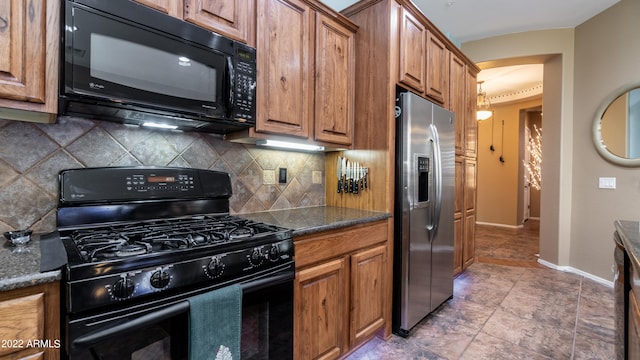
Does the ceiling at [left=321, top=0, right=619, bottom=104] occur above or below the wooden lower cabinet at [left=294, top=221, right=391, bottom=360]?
above

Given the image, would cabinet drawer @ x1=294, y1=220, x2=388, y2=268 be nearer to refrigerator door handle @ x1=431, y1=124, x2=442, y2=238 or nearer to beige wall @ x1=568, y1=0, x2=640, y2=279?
refrigerator door handle @ x1=431, y1=124, x2=442, y2=238

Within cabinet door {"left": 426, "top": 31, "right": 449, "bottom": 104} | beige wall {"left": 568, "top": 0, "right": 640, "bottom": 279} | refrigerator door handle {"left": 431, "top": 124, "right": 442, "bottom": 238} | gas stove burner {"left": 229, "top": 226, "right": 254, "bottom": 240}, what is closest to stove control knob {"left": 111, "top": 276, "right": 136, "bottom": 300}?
gas stove burner {"left": 229, "top": 226, "right": 254, "bottom": 240}

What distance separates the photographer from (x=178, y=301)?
100cm

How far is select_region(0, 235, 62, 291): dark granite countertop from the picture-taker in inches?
29.4

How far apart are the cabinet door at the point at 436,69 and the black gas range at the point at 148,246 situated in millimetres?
1953

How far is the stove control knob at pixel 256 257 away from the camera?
3.96 ft

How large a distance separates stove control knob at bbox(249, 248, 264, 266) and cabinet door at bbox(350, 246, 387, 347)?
70 centimetres

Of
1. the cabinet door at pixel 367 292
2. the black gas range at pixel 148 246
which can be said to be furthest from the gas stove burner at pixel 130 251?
the cabinet door at pixel 367 292

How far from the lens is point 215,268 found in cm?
109

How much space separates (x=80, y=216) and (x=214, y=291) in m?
0.78

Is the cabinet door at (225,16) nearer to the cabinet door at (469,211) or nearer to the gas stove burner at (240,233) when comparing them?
the gas stove burner at (240,233)

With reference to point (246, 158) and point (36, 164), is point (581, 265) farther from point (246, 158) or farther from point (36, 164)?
point (36, 164)

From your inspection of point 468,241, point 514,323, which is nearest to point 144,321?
point 514,323

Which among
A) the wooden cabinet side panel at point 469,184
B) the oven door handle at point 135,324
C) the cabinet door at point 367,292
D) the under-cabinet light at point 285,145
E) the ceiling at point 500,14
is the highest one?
the ceiling at point 500,14
